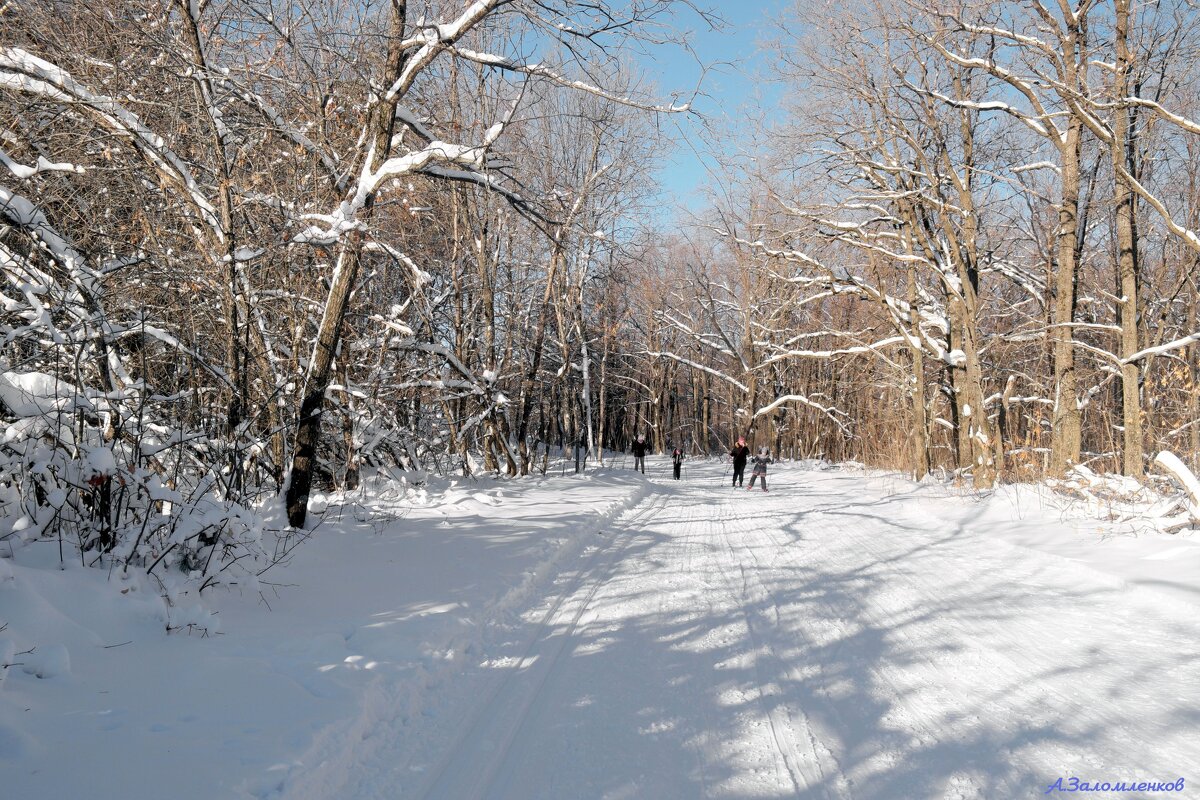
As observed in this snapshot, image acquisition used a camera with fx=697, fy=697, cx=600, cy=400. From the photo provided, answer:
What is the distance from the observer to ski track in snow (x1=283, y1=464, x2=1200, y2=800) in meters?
3.62

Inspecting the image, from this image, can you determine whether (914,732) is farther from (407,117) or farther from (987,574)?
(407,117)

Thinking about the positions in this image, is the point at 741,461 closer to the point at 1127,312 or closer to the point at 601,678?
the point at 1127,312

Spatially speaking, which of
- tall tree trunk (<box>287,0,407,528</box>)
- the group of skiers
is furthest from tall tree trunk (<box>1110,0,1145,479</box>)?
tall tree trunk (<box>287,0,407,528</box>)

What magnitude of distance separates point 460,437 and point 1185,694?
14023mm

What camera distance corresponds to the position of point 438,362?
15.3m

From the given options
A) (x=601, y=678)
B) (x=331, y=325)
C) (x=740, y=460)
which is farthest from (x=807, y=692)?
(x=740, y=460)

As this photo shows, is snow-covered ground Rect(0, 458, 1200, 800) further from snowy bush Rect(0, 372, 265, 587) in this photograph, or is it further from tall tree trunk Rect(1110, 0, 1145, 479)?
tall tree trunk Rect(1110, 0, 1145, 479)

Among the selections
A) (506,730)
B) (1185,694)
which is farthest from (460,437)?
(1185,694)

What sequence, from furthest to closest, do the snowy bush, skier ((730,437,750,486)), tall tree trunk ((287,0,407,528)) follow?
skier ((730,437,750,486)), tall tree trunk ((287,0,407,528)), the snowy bush

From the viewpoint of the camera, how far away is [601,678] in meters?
4.97

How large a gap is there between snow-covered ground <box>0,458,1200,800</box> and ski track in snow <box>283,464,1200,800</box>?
0.02 meters

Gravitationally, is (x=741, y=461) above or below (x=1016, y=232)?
below

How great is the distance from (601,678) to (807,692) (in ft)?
4.65
